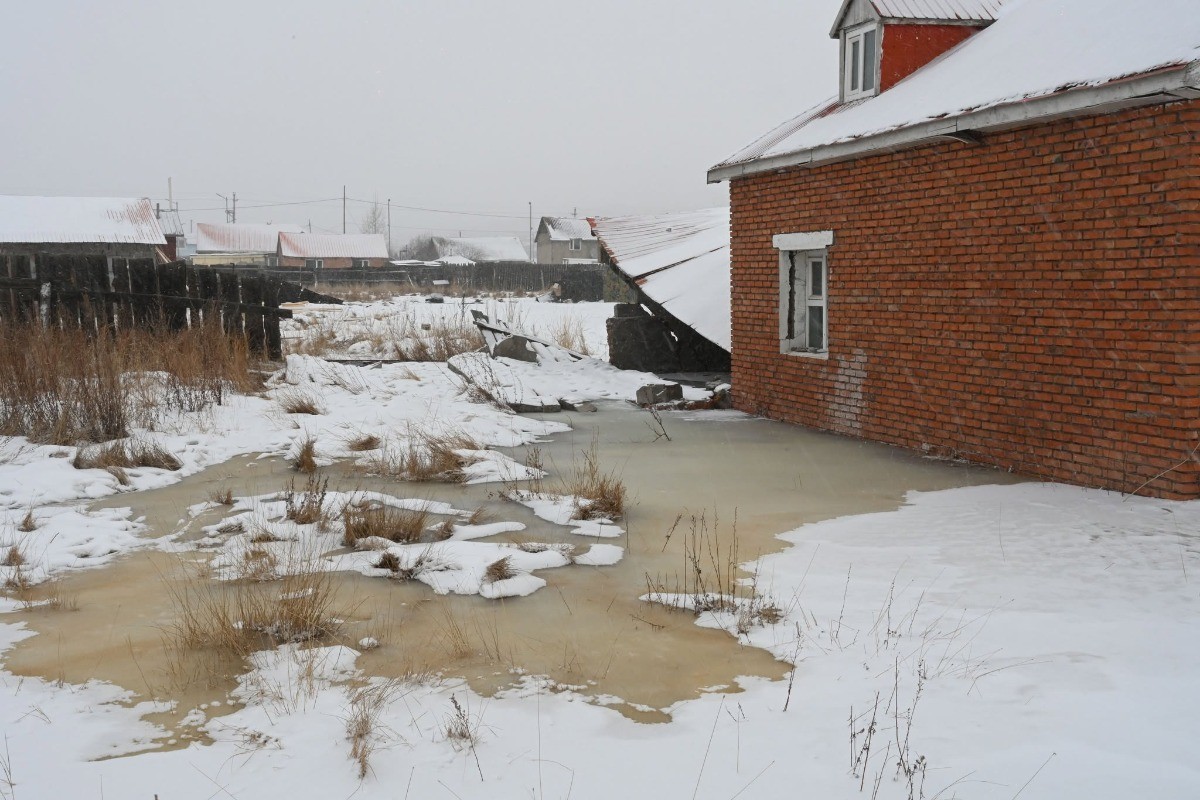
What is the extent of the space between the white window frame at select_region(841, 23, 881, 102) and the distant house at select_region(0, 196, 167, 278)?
31795 millimetres

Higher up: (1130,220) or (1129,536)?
(1130,220)

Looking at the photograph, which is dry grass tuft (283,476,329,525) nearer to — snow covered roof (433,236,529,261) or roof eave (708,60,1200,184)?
roof eave (708,60,1200,184)

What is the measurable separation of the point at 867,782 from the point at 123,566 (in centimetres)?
453

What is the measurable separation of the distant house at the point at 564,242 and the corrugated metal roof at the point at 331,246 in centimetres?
1344

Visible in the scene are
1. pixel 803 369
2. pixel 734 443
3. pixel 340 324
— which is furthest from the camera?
pixel 340 324

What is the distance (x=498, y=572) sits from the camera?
546cm

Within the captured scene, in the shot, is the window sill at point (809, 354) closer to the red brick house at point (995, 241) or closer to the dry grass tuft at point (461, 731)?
the red brick house at point (995, 241)

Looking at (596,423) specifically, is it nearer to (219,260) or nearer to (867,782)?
(867,782)

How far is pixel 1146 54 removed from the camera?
672 centimetres

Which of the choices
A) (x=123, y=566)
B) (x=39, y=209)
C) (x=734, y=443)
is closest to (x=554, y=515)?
(x=123, y=566)

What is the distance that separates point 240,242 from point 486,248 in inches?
1000

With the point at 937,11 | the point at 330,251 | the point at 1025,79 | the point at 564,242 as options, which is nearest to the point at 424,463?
the point at 1025,79

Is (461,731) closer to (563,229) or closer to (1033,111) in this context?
(1033,111)

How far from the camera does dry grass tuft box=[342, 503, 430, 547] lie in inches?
243
